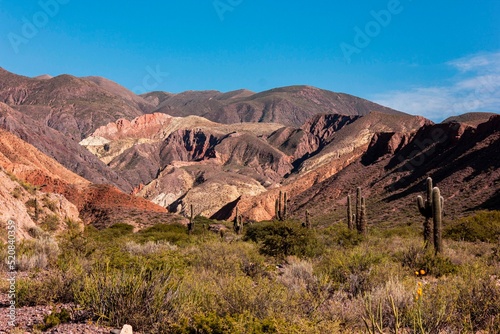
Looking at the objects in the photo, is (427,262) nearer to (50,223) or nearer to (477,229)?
(477,229)

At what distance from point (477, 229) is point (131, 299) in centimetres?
2271

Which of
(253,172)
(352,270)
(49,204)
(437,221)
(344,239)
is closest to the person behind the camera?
(352,270)

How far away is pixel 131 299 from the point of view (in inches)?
270

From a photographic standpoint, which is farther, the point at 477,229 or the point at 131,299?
the point at 477,229

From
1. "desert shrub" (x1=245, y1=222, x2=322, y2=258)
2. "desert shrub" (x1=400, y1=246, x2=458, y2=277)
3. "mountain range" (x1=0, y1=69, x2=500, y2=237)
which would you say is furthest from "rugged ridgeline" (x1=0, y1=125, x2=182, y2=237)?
"desert shrub" (x1=400, y1=246, x2=458, y2=277)

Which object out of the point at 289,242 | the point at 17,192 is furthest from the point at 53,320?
the point at 17,192

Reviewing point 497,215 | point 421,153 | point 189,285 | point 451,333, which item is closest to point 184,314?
point 189,285

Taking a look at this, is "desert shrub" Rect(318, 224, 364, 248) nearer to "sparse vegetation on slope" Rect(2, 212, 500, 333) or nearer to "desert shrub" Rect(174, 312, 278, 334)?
"sparse vegetation on slope" Rect(2, 212, 500, 333)

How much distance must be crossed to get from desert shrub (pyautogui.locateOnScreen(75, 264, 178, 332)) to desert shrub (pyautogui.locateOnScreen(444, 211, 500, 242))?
20.5m

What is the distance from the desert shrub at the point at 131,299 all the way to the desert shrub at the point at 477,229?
67.3 feet

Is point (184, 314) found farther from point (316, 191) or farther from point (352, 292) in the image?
point (316, 191)

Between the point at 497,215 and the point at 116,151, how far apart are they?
142 meters

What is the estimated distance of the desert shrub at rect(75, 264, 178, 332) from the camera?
659 cm

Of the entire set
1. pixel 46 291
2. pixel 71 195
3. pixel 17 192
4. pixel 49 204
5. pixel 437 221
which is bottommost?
pixel 46 291
